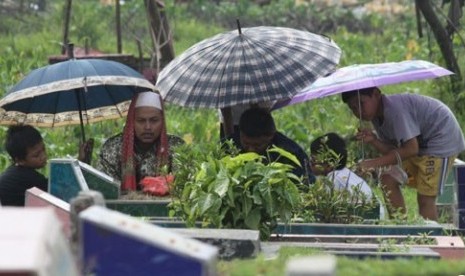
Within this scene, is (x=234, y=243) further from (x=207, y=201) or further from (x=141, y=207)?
(x=141, y=207)

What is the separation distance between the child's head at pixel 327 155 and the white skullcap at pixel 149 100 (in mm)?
1131

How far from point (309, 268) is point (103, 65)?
5658 millimetres

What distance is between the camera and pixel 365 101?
27.4 feet

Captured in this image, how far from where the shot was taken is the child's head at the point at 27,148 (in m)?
7.71

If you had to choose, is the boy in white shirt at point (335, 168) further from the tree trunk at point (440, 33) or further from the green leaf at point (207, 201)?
the tree trunk at point (440, 33)

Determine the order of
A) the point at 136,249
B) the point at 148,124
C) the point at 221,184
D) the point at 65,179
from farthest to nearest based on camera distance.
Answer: the point at 148,124 → the point at 65,179 → the point at 221,184 → the point at 136,249

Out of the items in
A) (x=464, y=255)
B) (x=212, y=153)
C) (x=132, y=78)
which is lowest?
(x=464, y=255)

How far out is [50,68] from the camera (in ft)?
26.8

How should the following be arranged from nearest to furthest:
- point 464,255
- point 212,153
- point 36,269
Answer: point 36,269
point 464,255
point 212,153

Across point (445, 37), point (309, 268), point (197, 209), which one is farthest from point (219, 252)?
point (445, 37)

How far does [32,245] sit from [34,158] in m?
5.02

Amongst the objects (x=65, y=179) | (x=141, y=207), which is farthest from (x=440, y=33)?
(x=65, y=179)

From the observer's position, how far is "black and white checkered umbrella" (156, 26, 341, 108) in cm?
797

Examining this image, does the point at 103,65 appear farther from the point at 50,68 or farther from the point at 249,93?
the point at 249,93
